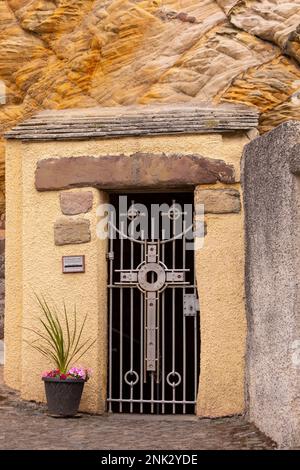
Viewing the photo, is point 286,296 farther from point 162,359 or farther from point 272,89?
point 272,89

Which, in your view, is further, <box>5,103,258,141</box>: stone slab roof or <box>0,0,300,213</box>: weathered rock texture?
<box>0,0,300,213</box>: weathered rock texture

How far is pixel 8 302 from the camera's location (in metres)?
7.65

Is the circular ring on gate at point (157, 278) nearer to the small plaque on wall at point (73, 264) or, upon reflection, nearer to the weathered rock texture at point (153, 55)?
the small plaque on wall at point (73, 264)

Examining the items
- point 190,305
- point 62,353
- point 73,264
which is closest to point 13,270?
point 73,264

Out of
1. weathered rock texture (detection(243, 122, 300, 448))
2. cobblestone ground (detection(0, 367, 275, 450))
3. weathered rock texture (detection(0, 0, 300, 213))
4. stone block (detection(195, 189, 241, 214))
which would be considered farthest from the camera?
weathered rock texture (detection(0, 0, 300, 213))

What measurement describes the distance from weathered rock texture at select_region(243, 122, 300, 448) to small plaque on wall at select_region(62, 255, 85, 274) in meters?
1.47

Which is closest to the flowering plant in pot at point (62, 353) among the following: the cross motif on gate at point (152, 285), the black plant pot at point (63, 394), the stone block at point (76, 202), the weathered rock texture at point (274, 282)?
the black plant pot at point (63, 394)

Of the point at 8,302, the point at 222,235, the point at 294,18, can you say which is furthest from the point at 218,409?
the point at 294,18

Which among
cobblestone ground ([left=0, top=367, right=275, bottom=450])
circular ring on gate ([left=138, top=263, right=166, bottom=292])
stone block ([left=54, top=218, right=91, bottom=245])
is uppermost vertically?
stone block ([left=54, top=218, right=91, bottom=245])

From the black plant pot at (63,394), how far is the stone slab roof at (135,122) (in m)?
2.17

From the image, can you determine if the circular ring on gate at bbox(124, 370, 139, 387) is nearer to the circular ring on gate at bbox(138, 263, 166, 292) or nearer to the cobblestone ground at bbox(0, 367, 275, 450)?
the cobblestone ground at bbox(0, 367, 275, 450)

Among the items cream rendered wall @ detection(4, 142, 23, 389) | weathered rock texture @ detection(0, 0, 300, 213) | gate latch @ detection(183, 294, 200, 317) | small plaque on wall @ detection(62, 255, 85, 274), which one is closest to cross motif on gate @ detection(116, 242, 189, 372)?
gate latch @ detection(183, 294, 200, 317)

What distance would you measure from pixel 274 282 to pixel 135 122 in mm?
2169

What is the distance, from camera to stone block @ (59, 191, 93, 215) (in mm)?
7348
